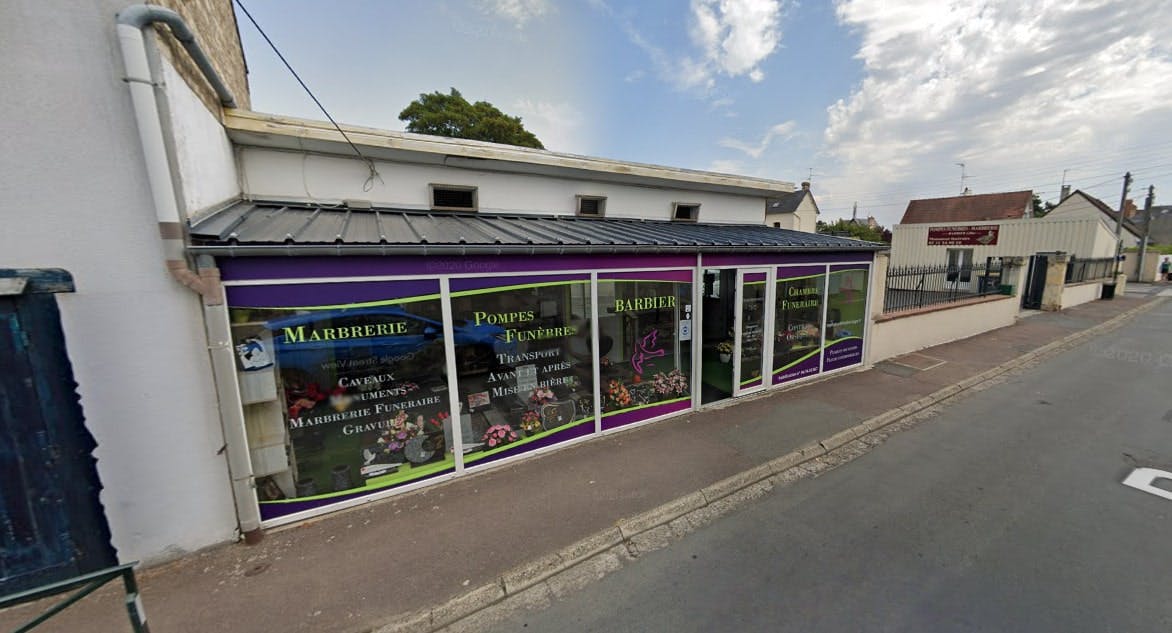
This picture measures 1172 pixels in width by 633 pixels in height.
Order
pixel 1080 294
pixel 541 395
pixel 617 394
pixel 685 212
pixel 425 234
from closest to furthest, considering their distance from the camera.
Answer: pixel 425 234
pixel 541 395
pixel 617 394
pixel 685 212
pixel 1080 294

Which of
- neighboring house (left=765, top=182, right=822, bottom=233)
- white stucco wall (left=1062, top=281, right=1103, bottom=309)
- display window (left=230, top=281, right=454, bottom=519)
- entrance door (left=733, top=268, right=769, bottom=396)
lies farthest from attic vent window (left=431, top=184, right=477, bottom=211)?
neighboring house (left=765, top=182, right=822, bottom=233)

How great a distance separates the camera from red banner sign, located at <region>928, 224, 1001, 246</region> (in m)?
18.4

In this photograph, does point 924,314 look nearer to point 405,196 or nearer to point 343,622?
point 405,196

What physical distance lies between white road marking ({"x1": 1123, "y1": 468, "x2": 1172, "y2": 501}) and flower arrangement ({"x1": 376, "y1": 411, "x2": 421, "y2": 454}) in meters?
7.61

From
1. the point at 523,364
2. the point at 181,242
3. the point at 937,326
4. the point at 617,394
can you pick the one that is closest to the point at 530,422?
the point at 523,364

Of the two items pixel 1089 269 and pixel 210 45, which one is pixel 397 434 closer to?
pixel 210 45

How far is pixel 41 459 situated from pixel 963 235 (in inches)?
1076

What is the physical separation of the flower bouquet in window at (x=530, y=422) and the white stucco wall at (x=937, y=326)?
7.55 metres

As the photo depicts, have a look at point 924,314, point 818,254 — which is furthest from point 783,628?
point 924,314

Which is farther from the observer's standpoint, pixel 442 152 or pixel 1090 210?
pixel 1090 210

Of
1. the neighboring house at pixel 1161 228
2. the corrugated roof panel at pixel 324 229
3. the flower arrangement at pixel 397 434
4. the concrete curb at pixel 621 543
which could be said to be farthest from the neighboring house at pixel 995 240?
the neighboring house at pixel 1161 228

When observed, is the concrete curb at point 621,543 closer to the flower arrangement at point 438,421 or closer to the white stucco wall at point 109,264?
the flower arrangement at point 438,421

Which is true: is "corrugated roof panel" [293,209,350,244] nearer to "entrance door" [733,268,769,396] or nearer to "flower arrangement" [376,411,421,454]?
"flower arrangement" [376,411,421,454]

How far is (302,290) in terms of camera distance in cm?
361
